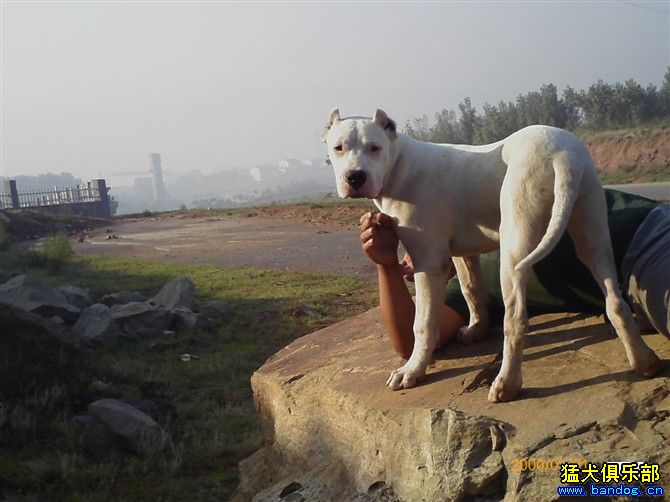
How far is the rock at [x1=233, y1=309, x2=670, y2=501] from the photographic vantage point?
2.81 m

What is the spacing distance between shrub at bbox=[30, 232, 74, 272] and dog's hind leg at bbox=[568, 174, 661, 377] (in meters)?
14.8

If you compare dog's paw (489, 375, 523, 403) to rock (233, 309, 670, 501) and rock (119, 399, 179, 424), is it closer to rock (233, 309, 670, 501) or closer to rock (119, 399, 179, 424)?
rock (233, 309, 670, 501)

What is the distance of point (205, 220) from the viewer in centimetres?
2898

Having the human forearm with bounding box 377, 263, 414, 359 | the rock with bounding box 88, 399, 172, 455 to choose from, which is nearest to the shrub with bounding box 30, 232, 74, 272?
the rock with bounding box 88, 399, 172, 455

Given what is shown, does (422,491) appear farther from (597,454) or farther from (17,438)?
Result: (17,438)

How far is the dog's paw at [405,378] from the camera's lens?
366 cm

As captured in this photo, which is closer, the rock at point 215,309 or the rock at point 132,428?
the rock at point 132,428

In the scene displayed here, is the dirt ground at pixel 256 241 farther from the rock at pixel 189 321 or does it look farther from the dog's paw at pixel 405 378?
the dog's paw at pixel 405 378

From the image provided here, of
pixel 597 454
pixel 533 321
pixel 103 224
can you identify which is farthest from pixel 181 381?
pixel 103 224

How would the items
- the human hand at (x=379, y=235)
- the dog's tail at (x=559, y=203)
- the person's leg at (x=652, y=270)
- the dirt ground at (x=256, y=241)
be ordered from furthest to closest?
the dirt ground at (x=256, y=241)
the human hand at (x=379, y=235)
the person's leg at (x=652, y=270)
the dog's tail at (x=559, y=203)

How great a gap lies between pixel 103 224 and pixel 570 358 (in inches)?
1143

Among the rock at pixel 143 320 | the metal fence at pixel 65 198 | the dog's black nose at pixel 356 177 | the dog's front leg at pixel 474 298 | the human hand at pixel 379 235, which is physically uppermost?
the metal fence at pixel 65 198

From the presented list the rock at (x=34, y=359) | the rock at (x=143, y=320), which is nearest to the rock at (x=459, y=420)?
the rock at (x=34, y=359)

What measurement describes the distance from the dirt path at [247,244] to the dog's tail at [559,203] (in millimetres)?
9967
